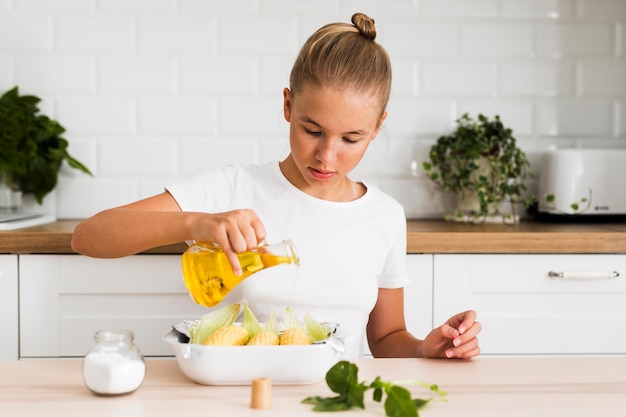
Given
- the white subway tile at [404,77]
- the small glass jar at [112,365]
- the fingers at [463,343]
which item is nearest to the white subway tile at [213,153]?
the white subway tile at [404,77]

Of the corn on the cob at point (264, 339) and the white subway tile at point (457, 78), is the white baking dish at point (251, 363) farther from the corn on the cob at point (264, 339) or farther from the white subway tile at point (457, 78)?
the white subway tile at point (457, 78)

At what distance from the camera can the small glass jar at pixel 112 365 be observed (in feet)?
2.98

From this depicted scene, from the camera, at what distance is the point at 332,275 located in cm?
156

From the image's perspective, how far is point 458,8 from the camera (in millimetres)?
2521

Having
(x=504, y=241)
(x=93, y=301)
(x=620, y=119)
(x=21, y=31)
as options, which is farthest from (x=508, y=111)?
(x=21, y=31)

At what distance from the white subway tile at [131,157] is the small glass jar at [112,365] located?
1.58m

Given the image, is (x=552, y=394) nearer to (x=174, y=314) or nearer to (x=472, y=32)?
(x=174, y=314)

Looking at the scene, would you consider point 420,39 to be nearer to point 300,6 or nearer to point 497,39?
point 497,39

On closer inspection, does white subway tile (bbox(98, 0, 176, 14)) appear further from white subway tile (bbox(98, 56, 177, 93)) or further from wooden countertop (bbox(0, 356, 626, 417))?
wooden countertop (bbox(0, 356, 626, 417))

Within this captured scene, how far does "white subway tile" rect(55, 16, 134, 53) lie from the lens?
2424 millimetres

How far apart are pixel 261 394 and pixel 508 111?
6.22 ft

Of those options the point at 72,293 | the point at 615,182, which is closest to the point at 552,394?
the point at 72,293

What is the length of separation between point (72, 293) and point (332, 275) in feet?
2.53

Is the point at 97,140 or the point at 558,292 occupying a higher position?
the point at 97,140
